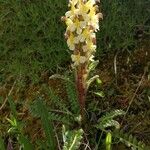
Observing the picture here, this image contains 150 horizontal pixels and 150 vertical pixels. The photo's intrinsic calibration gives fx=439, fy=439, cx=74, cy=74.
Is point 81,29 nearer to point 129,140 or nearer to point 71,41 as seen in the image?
point 71,41

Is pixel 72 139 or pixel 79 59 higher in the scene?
pixel 79 59

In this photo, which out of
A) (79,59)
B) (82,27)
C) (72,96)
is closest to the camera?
(82,27)

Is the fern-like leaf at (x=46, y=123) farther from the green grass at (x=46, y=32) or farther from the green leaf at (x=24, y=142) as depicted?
the green grass at (x=46, y=32)

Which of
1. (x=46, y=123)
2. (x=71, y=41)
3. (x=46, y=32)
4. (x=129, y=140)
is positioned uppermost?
(x=71, y=41)

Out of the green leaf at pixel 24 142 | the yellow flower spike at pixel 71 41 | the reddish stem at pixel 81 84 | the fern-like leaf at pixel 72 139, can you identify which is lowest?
the fern-like leaf at pixel 72 139

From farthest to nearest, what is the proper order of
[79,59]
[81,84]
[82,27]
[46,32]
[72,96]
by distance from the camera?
[46,32] → [72,96] → [81,84] → [79,59] → [82,27]

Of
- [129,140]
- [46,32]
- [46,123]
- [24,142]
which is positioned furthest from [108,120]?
[46,32]

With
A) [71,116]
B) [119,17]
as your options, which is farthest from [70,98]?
[119,17]

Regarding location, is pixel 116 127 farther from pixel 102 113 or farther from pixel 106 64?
pixel 106 64

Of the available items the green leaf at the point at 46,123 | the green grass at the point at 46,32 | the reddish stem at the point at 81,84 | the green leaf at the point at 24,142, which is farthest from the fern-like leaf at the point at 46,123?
the green grass at the point at 46,32

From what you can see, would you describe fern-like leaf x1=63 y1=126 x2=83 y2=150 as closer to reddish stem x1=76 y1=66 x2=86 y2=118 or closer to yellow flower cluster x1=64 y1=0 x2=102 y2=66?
reddish stem x1=76 y1=66 x2=86 y2=118
